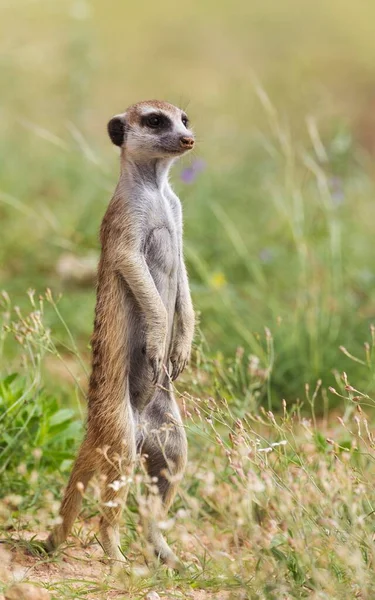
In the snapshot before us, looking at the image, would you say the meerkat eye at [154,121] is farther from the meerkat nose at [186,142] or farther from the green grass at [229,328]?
the green grass at [229,328]

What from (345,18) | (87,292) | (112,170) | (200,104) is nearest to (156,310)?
(87,292)

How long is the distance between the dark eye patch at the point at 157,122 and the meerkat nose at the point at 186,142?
0.10 metres

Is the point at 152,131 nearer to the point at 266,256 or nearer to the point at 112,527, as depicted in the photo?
the point at 112,527

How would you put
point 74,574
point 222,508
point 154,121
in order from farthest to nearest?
1. point 154,121
2. point 74,574
3. point 222,508

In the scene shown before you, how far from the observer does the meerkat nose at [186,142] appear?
10.7 ft

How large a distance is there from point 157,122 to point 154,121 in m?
0.01

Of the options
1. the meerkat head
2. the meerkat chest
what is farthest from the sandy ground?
the meerkat head

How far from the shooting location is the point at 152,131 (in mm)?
3369

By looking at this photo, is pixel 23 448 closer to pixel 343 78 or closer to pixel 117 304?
pixel 117 304

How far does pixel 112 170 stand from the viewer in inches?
316

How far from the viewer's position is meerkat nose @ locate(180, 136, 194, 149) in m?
3.27

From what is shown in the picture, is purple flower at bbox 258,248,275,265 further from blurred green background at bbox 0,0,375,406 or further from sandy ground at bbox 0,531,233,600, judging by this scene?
sandy ground at bbox 0,531,233,600

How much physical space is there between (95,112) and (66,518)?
10.4m

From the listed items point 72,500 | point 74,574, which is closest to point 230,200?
point 72,500
